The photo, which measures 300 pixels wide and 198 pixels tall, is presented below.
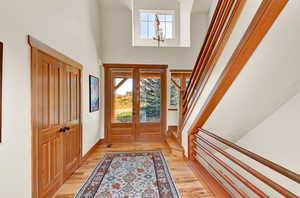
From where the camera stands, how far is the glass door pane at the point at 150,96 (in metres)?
4.83

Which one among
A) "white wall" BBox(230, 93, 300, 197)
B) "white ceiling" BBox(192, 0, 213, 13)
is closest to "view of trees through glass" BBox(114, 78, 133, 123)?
"white ceiling" BBox(192, 0, 213, 13)

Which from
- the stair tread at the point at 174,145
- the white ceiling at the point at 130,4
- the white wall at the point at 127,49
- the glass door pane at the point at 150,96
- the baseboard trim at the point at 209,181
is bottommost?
the baseboard trim at the point at 209,181

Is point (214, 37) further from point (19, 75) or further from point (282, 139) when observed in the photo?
point (19, 75)

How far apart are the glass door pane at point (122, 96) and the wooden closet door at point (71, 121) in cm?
174

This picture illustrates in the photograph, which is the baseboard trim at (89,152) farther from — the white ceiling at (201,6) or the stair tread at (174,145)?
the white ceiling at (201,6)

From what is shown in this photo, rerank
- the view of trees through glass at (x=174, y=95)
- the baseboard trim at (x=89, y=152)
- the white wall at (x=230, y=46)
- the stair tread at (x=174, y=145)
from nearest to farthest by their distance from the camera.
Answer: the white wall at (x=230, y=46) < the baseboard trim at (x=89, y=152) < the stair tread at (x=174, y=145) < the view of trees through glass at (x=174, y=95)

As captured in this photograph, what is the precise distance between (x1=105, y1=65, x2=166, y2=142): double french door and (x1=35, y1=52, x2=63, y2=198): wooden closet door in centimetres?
237

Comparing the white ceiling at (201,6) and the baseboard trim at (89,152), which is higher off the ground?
the white ceiling at (201,6)

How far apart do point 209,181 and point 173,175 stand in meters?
0.62

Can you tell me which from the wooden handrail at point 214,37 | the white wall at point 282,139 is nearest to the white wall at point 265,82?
the white wall at point 282,139

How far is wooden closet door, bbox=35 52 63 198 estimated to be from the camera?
74.9 inches

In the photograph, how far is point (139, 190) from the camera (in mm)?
2297

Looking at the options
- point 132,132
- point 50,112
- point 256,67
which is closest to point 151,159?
point 132,132

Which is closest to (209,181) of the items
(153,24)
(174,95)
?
(174,95)
